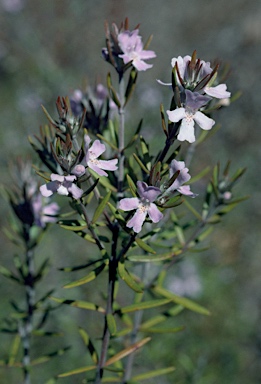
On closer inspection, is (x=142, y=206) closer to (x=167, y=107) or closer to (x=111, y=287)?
(x=111, y=287)

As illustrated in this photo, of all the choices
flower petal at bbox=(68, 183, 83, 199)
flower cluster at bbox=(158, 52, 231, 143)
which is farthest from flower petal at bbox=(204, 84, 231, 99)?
flower petal at bbox=(68, 183, 83, 199)

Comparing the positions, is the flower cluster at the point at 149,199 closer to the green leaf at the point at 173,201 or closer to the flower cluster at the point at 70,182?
the green leaf at the point at 173,201

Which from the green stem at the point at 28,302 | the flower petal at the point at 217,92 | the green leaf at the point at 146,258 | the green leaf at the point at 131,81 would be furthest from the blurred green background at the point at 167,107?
the green leaf at the point at 146,258

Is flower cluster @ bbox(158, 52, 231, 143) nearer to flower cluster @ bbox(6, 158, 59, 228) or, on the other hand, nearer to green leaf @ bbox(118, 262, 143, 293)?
green leaf @ bbox(118, 262, 143, 293)

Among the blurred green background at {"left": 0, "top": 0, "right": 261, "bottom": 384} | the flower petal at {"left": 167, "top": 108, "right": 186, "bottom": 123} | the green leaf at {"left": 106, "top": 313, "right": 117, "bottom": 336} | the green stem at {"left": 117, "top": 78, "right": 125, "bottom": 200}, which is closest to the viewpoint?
the flower petal at {"left": 167, "top": 108, "right": 186, "bottom": 123}

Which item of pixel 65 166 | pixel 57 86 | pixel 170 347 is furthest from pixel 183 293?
pixel 65 166

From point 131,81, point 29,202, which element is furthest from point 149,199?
point 29,202

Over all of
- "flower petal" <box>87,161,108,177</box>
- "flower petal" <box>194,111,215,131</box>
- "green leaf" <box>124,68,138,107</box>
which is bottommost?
"flower petal" <box>87,161,108,177</box>
